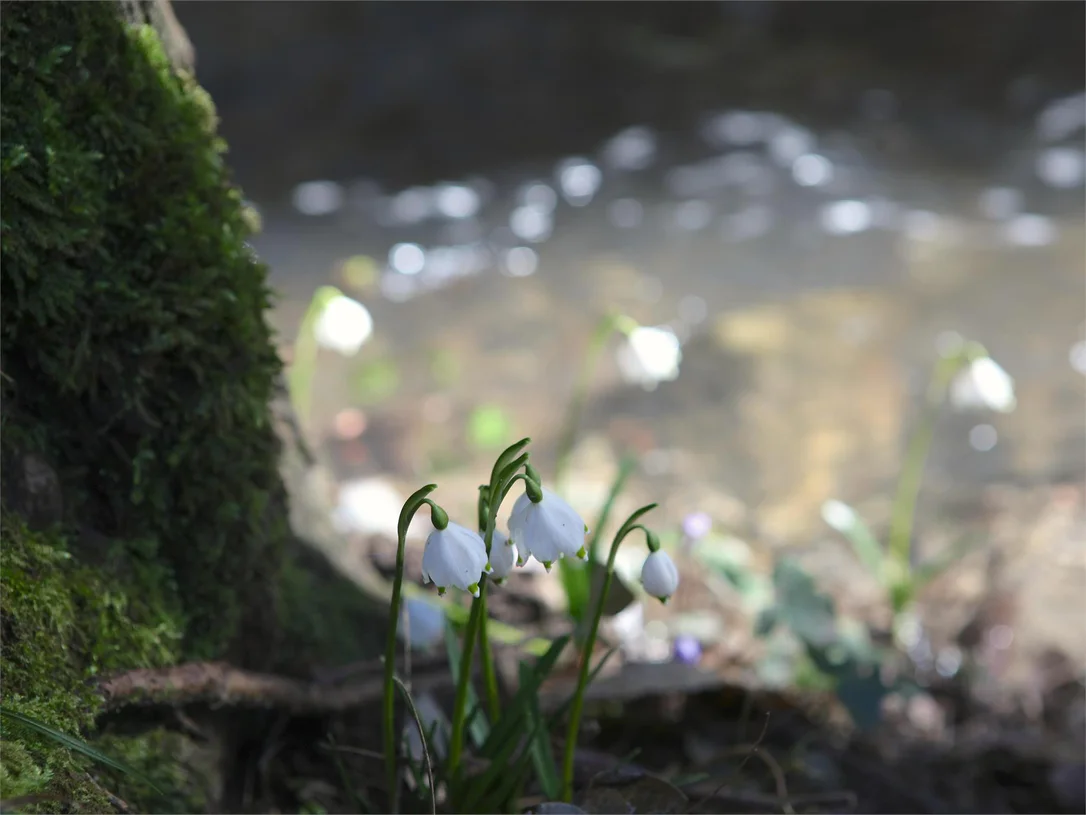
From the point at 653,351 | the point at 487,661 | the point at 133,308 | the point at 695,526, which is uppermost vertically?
the point at 653,351

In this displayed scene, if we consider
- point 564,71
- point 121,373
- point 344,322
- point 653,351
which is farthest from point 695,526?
point 564,71

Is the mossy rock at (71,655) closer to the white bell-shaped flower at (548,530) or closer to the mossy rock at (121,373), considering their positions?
the mossy rock at (121,373)

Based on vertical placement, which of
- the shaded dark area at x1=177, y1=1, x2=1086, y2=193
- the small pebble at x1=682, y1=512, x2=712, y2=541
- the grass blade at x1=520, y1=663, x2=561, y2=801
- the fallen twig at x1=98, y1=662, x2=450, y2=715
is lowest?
the grass blade at x1=520, y1=663, x2=561, y2=801

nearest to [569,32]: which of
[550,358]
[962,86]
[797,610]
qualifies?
[962,86]

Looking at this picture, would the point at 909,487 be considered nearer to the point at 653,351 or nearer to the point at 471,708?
the point at 653,351

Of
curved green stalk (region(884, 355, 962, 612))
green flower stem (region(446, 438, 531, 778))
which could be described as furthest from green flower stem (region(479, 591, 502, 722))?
curved green stalk (region(884, 355, 962, 612))

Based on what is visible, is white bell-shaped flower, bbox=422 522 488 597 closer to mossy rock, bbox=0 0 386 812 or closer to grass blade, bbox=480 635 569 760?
grass blade, bbox=480 635 569 760

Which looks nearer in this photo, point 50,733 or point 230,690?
point 50,733
